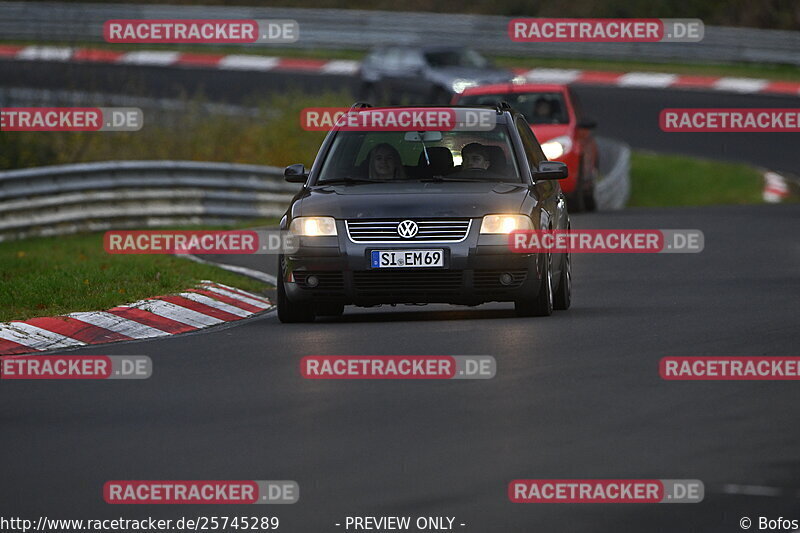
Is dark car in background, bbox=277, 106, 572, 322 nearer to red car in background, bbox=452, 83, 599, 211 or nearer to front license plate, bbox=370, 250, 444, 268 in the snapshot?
front license plate, bbox=370, 250, 444, 268

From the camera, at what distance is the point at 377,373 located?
1113 cm

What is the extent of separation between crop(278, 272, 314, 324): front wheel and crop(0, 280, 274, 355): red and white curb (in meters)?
0.65

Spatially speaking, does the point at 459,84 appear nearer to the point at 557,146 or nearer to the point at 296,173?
the point at 557,146

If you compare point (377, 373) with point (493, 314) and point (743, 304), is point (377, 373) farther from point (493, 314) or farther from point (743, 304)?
point (743, 304)

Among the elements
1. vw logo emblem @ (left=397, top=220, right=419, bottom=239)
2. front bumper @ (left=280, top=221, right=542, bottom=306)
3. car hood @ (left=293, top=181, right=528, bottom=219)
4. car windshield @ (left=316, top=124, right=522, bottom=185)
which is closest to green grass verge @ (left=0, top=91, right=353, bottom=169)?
car windshield @ (left=316, top=124, right=522, bottom=185)

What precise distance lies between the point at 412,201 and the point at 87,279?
149 inches

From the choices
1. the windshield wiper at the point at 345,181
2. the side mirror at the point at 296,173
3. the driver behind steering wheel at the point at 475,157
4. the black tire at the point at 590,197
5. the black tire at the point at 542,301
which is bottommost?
the black tire at the point at 590,197

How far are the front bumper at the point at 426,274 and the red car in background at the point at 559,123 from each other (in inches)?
480

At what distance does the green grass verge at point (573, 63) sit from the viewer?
43684mm

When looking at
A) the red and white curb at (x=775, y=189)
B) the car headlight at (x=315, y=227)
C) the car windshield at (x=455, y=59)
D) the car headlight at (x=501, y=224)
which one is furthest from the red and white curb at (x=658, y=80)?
the car headlight at (x=315, y=227)

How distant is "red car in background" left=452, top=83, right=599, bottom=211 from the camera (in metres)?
25.8

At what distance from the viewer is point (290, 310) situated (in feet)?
45.7

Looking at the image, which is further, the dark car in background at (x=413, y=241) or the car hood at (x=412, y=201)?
the car hood at (x=412, y=201)

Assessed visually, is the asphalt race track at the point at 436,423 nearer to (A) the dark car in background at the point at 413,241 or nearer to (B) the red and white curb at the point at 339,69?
(A) the dark car in background at the point at 413,241
